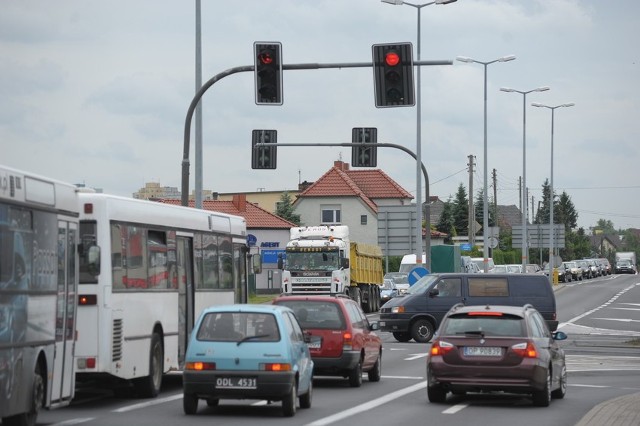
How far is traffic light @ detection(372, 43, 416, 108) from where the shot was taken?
78.9ft

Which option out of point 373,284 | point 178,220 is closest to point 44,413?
point 178,220

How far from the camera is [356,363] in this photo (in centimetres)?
2262

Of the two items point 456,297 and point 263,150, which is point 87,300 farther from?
point 263,150

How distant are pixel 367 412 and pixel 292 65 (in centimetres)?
862

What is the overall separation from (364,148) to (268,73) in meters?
16.1

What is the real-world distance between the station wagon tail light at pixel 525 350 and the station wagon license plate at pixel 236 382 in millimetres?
4067

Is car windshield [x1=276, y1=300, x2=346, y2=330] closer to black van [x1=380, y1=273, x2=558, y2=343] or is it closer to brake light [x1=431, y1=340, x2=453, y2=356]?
brake light [x1=431, y1=340, x2=453, y2=356]

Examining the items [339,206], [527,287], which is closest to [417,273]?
[527,287]

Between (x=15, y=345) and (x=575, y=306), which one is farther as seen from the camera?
(x=575, y=306)

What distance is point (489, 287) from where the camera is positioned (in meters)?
36.8

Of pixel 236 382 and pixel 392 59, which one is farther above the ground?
pixel 392 59

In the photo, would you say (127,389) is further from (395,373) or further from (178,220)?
(395,373)

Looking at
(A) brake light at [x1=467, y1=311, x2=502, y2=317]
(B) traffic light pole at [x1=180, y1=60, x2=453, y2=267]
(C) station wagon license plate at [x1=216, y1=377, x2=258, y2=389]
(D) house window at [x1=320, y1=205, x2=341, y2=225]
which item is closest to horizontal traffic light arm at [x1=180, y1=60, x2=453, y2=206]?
(B) traffic light pole at [x1=180, y1=60, x2=453, y2=267]

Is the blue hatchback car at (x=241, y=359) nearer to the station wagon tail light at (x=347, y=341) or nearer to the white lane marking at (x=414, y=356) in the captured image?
the station wagon tail light at (x=347, y=341)
